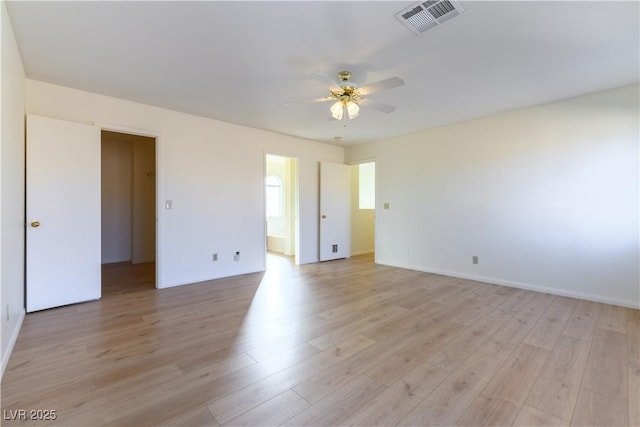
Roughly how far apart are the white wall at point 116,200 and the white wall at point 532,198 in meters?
5.41

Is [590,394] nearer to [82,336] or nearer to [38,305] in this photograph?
[82,336]

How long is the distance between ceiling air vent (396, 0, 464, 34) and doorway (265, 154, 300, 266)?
3.42 m


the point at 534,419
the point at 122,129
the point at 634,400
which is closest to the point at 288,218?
the point at 122,129

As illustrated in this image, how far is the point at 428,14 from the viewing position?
1.97 meters

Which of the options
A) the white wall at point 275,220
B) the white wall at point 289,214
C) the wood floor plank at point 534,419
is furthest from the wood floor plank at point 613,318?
the white wall at point 275,220

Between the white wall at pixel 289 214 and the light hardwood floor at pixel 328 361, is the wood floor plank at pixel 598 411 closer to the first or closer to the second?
the light hardwood floor at pixel 328 361

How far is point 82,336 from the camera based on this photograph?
2.41 m

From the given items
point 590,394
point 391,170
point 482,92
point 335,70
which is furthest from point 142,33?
point 391,170

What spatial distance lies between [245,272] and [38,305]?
2431 mm

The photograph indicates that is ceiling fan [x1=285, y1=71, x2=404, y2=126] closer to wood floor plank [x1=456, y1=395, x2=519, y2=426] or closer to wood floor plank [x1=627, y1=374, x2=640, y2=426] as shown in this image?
wood floor plank [x1=456, y1=395, x2=519, y2=426]

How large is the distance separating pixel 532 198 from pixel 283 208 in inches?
211

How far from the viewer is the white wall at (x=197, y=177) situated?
338cm

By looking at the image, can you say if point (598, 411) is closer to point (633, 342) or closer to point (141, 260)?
point (633, 342)

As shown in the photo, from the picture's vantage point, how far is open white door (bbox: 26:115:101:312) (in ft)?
9.50
